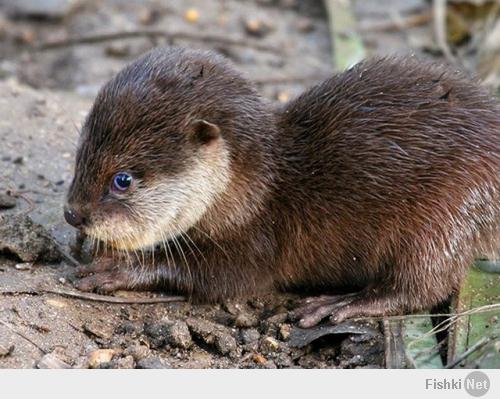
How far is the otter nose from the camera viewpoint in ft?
14.3

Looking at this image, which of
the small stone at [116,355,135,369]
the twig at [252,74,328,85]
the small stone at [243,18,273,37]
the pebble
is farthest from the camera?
the small stone at [243,18,273,37]

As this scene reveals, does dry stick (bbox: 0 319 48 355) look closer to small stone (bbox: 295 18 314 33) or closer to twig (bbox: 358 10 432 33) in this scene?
small stone (bbox: 295 18 314 33)

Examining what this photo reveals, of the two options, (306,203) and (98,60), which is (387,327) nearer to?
(306,203)

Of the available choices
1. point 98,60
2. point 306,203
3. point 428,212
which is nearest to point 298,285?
point 306,203

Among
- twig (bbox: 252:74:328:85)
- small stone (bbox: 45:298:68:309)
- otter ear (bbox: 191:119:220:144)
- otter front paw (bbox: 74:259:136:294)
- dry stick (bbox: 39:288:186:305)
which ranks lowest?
small stone (bbox: 45:298:68:309)

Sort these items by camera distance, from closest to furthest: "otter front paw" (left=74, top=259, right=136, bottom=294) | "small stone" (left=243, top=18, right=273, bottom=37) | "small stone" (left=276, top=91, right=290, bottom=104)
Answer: "otter front paw" (left=74, top=259, right=136, bottom=294) → "small stone" (left=276, top=91, right=290, bottom=104) → "small stone" (left=243, top=18, right=273, bottom=37)

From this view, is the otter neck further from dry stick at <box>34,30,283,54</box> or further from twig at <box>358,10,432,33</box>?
twig at <box>358,10,432,33</box>

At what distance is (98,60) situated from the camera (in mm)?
7891

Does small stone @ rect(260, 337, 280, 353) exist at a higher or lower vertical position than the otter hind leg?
lower

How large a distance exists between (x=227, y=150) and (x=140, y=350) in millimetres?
1036

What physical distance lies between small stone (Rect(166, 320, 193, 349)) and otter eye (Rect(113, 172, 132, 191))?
665 mm

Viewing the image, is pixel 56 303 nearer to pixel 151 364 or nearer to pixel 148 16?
pixel 151 364

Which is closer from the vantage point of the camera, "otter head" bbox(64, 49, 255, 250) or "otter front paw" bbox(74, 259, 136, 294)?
"otter head" bbox(64, 49, 255, 250)

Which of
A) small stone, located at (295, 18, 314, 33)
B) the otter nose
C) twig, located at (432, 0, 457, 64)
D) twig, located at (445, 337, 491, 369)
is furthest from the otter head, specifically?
small stone, located at (295, 18, 314, 33)
